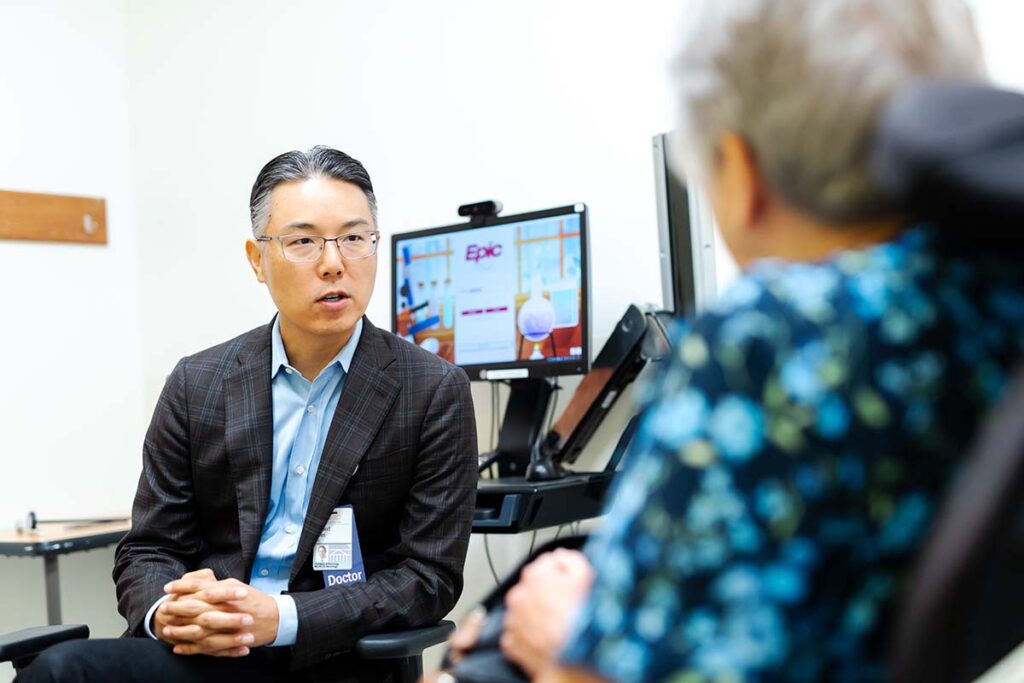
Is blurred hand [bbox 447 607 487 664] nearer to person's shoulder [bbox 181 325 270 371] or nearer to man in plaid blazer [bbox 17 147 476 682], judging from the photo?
man in plaid blazer [bbox 17 147 476 682]

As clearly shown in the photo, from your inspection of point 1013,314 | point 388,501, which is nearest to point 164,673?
point 388,501

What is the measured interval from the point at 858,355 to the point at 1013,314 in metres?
0.12

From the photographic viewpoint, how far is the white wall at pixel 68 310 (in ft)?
13.1

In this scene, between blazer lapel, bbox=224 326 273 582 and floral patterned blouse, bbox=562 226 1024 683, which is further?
blazer lapel, bbox=224 326 273 582

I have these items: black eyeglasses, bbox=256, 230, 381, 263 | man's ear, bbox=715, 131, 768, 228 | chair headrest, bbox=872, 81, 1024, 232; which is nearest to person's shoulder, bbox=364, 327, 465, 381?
black eyeglasses, bbox=256, 230, 381, 263

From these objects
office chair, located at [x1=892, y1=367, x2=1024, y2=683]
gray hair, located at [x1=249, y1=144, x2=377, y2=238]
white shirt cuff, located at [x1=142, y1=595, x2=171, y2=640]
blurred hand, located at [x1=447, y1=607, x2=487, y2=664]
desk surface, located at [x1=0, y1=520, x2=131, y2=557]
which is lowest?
desk surface, located at [x1=0, y1=520, x2=131, y2=557]

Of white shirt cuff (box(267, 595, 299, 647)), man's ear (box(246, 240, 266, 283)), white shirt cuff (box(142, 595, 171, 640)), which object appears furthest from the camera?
man's ear (box(246, 240, 266, 283))

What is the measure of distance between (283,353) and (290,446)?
20cm

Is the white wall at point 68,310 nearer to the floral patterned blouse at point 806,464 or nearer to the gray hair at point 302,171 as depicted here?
the gray hair at point 302,171

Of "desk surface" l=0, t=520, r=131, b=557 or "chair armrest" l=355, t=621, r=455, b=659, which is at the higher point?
"chair armrest" l=355, t=621, r=455, b=659

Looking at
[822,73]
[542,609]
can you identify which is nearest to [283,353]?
[542,609]

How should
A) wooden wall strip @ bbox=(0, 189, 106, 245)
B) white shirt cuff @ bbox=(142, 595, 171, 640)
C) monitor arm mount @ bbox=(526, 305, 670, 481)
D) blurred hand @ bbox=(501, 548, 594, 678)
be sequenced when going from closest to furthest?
blurred hand @ bbox=(501, 548, 594, 678), white shirt cuff @ bbox=(142, 595, 171, 640), monitor arm mount @ bbox=(526, 305, 670, 481), wooden wall strip @ bbox=(0, 189, 106, 245)

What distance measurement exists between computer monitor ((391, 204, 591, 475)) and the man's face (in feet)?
2.58

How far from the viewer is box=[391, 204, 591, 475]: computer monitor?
113 inches
